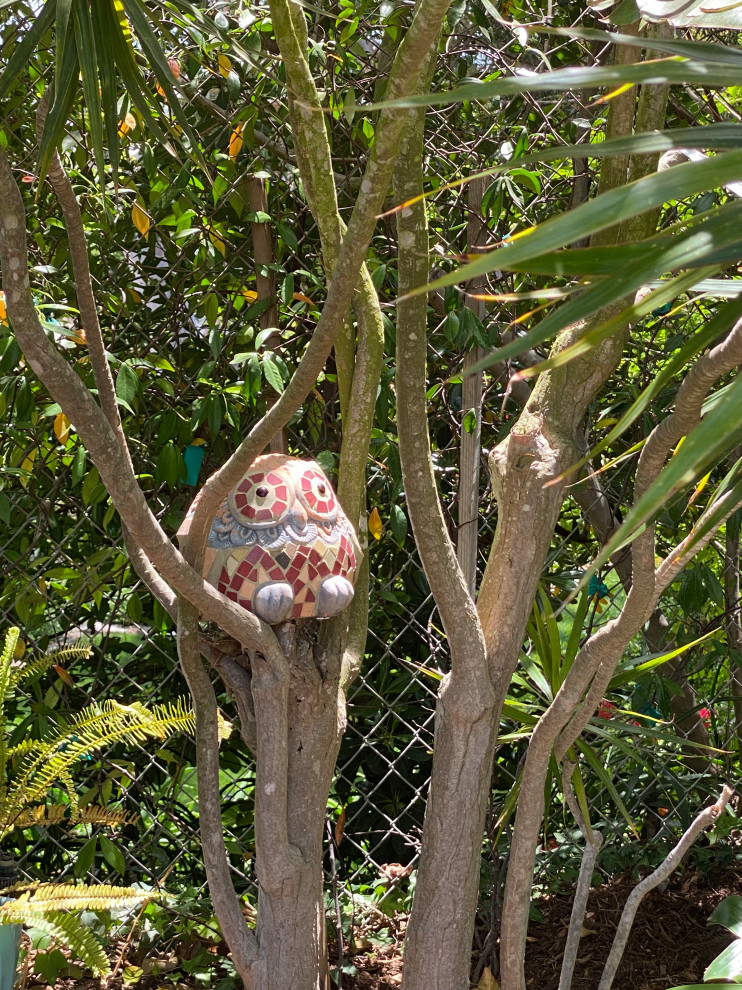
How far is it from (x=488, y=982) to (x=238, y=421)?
3.77 ft

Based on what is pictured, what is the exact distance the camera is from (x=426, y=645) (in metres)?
2.23

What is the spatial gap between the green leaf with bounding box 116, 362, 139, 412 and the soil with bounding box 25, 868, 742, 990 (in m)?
1.11

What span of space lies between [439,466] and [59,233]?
36.4 inches

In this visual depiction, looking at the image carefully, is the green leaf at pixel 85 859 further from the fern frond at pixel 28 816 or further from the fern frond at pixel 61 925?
the fern frond at pixel 61 925

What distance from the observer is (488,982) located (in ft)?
5.96

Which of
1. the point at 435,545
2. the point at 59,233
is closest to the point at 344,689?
the point at 435,545

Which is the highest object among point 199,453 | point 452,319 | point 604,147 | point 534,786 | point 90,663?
point 604,147

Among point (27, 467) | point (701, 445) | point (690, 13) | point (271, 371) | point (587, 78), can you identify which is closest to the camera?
point (701, 445)

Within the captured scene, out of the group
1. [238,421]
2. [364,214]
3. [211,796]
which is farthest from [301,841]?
[364,214]

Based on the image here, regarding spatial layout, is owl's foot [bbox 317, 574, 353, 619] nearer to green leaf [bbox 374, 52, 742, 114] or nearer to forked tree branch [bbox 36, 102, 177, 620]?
forked tree branch [bbox 36, 102, 177, 620]

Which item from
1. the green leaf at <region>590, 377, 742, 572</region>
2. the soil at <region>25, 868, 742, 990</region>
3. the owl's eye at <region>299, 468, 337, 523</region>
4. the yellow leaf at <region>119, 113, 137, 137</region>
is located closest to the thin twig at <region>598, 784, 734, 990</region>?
the soil at <region>25, 868, 742, 990</region>

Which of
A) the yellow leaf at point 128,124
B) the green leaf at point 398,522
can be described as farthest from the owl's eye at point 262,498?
the yellow leaf at point 128,124

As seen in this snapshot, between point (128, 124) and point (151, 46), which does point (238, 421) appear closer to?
point (128, 124)

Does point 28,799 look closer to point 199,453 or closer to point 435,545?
point 199,453
